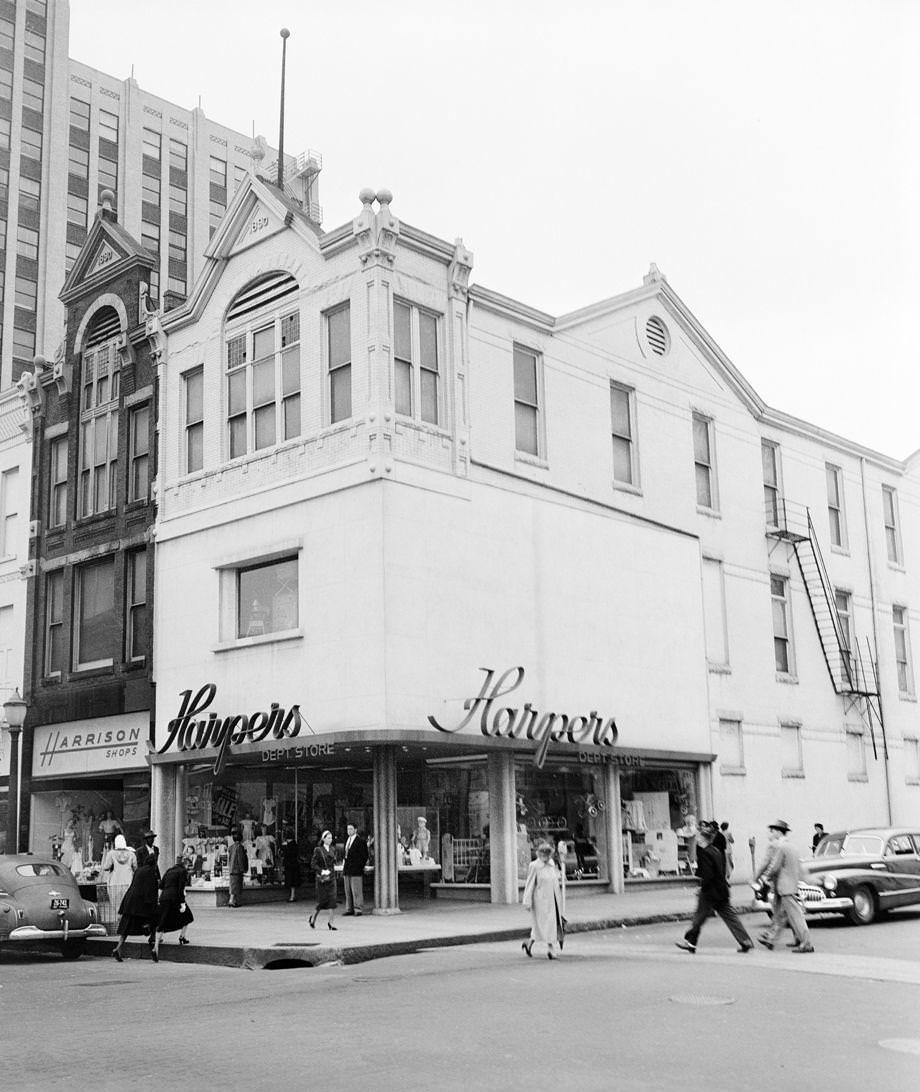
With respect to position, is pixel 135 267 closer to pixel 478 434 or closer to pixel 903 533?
pixel 478 434

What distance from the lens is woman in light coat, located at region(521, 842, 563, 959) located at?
1677 centimetres

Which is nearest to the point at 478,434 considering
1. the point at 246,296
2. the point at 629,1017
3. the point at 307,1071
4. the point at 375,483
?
the point at 375,483

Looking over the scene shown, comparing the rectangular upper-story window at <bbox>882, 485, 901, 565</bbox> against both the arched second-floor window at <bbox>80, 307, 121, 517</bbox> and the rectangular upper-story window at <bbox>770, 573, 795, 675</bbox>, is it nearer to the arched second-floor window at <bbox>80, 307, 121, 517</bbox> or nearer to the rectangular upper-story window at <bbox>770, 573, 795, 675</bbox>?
the rectangular upper-story window at <bbox>770, 573, 795, 675</bbox>

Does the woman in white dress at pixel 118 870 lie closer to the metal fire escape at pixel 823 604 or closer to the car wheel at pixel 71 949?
the car wheel at pixel 71 949

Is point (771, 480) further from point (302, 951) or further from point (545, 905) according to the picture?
point (302, 951)

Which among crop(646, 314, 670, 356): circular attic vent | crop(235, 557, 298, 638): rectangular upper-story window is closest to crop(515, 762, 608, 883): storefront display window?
crop(235, 557, 298, 638): rectangular upper-story window

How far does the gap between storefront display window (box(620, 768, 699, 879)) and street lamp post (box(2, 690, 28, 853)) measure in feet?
41.1

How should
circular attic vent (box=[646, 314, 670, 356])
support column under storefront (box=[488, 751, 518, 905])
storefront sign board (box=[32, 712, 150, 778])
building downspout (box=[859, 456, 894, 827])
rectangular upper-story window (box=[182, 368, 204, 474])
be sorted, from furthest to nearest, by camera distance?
1. building downspout (box=[859, 456, 894, 827])
2. circular attic vent (box=[646, 314, 670, 356])
3. storefront sign board (box=[32, 712, 150, 778])
4. rectangular upper-story window (box=[182, 368, 204, 474])
5. support column under storefront (box=[488, 751, 518, 905])

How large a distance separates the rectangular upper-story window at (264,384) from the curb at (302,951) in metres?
10.5

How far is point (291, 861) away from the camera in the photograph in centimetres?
2684

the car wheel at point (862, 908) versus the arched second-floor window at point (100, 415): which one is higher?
the arched second-floor window at point (100, 415)

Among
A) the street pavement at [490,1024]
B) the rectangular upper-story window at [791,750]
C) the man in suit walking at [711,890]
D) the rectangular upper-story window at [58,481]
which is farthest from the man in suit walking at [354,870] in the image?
the rectangular upper-story window at [791,750]

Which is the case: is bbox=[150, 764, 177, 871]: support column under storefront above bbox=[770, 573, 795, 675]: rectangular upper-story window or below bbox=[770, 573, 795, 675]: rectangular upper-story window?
below

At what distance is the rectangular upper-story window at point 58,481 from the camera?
32594 mm
